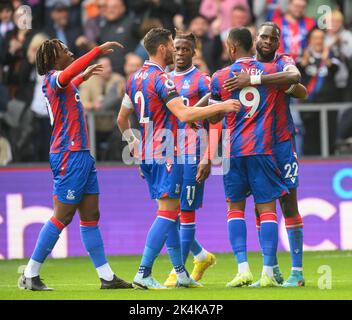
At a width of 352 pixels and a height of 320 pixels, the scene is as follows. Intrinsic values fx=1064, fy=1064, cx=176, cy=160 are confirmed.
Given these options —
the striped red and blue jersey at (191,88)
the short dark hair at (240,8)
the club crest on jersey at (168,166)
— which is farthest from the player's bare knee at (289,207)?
the short dark hair at (240,8)

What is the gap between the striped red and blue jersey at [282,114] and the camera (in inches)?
397

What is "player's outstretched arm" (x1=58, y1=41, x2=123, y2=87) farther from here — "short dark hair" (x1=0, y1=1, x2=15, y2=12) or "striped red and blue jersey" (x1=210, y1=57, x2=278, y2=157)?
"short dark hair" (x1=0, y1=1, x2=15, y2=12)

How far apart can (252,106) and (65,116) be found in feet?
5.77

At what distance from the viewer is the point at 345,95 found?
1563 cm

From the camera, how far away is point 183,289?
395 inches

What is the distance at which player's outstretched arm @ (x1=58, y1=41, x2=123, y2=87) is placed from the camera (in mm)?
9555

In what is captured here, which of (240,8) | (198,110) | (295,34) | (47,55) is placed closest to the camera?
(198,110)

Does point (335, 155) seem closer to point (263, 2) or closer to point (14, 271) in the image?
point (263, 2)

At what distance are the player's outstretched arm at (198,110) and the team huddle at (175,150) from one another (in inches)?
8.8

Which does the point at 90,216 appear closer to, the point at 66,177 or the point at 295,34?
the point at 66,177

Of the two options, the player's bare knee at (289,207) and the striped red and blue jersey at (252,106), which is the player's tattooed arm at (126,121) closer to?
the striped red and blue jersey at (252,106)

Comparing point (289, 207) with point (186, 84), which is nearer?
point (289, 207)

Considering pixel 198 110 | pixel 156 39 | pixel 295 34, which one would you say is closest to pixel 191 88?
pixel 156 39

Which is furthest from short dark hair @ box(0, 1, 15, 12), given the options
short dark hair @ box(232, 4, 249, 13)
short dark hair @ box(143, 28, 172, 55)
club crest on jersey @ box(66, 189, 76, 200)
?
club crest on jersey @ box(66, 189, 76, 200)
